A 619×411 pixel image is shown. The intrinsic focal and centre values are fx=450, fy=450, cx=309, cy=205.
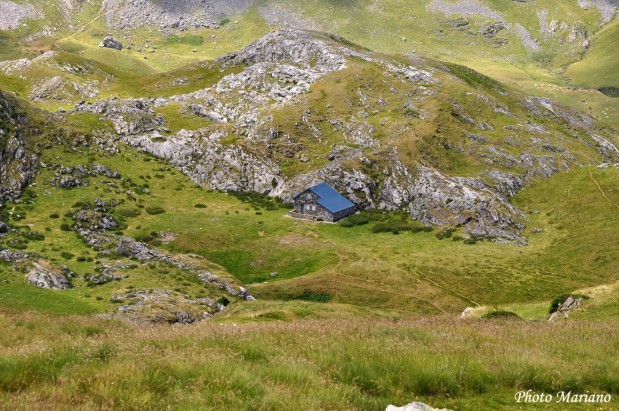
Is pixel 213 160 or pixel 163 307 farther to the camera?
pixel 213 160

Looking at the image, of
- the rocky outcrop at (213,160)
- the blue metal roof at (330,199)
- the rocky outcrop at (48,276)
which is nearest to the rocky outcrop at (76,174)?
the rocky outcrop at (213,160)

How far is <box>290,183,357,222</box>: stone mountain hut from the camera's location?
351ft

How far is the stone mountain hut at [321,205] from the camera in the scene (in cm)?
10694

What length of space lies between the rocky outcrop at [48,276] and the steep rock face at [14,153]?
1764 inches

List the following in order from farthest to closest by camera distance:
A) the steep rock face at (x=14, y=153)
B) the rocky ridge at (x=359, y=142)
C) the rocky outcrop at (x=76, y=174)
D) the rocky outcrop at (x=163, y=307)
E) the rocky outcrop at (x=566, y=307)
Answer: the rocky ridge at (x=359, y=142)
the rocky outcrop at (x=76, y=174)
the steep rock face at (x=14, y=153)
the rocky outcrop at (x=163, y=307)
the rocky outcrop at (x=566, y=307)

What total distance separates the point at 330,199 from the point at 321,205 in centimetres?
394

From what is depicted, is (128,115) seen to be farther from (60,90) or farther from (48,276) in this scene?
(48,276)

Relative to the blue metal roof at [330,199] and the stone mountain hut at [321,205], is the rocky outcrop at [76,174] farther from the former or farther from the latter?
the blue metal roof at [330,199]

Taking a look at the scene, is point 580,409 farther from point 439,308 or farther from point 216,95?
point 216,95

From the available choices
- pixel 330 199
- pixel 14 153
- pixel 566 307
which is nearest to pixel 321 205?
pixel 330 199

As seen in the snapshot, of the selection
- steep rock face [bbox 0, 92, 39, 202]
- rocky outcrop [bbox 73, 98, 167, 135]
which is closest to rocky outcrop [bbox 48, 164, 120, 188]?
steep rock face [bbox 0, 92, 39, 202]

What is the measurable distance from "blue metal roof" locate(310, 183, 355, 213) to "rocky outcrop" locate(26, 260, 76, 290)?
6200 cm

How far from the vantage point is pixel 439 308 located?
66375 millimetres

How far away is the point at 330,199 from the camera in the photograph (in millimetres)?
109625
